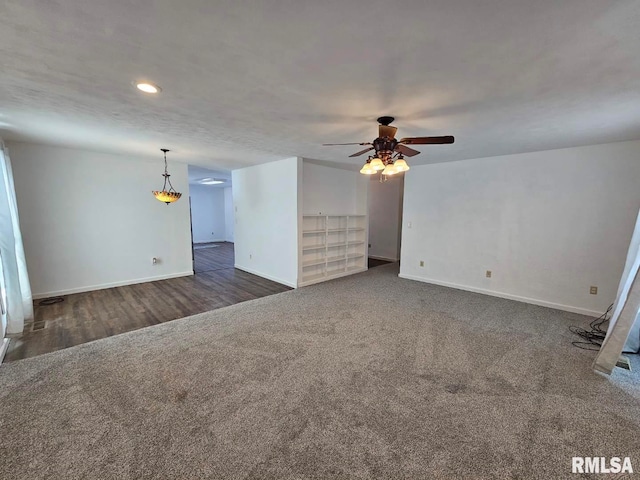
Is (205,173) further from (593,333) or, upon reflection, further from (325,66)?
(593,333)

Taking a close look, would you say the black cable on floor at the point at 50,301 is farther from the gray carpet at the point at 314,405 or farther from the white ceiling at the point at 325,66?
the white ceiling at the point at 325,66

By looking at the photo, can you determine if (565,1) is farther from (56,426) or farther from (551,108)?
(56,426)

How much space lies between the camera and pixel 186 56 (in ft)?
5.23

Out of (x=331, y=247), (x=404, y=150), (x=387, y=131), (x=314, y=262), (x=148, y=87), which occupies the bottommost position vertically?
(x=314, y=262)

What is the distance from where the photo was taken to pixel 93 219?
463cm

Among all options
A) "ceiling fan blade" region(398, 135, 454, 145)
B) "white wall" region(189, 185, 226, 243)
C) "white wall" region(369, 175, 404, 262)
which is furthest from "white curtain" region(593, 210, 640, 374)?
"white wall" region(189, 185, 226, 243)

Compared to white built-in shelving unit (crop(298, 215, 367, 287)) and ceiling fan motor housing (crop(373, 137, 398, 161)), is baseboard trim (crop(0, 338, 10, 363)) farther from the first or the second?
ceiling fan motor housing (crop(373, 137, 398, 161))

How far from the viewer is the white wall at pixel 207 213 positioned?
34.2ft

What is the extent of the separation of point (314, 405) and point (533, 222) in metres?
4.23

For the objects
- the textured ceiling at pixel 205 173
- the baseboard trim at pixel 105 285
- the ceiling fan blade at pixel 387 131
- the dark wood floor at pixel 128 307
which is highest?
the textured ceiling at pixel 205 173

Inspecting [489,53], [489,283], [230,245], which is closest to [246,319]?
[489,53]

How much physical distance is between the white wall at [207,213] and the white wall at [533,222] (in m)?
8.17

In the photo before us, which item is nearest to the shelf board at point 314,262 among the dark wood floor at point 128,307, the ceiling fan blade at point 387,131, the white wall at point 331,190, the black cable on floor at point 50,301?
the dark wood floor at point 128,307

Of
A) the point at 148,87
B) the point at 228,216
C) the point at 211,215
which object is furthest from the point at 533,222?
the point at 211,215
